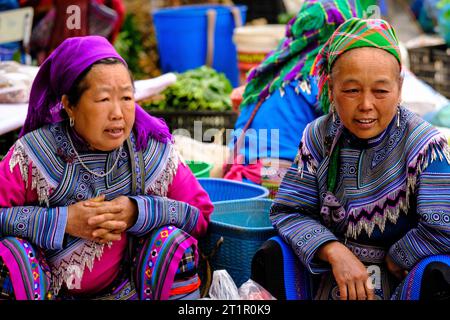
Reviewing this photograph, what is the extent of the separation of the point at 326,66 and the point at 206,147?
1.50 m

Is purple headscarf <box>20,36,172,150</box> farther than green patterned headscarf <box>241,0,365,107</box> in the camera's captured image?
No


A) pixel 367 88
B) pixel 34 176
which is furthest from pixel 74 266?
pixel 367 88

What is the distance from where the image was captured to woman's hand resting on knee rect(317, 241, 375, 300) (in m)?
2.36

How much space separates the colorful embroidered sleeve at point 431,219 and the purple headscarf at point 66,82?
3.15 ft

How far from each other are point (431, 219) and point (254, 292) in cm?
66

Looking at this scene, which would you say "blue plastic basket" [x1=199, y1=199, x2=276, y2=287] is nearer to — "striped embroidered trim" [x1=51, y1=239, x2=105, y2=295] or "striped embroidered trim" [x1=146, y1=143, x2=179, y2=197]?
"striped embroidered trim" [x1=146, y1=143, x2=179, y2=197]

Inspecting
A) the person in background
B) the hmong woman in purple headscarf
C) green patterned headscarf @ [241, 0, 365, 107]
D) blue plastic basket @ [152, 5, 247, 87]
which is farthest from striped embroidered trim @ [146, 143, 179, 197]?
blue plastic basket @ [152, 5, 247, 87]

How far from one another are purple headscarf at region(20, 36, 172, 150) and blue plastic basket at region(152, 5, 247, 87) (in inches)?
173

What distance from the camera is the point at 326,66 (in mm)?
2615

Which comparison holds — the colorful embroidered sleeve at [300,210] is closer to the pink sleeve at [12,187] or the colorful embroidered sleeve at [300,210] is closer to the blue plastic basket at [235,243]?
the blue plastic basket at [235,243]

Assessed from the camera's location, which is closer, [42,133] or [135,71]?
[42,133]

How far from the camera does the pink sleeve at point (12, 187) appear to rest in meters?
2.48
